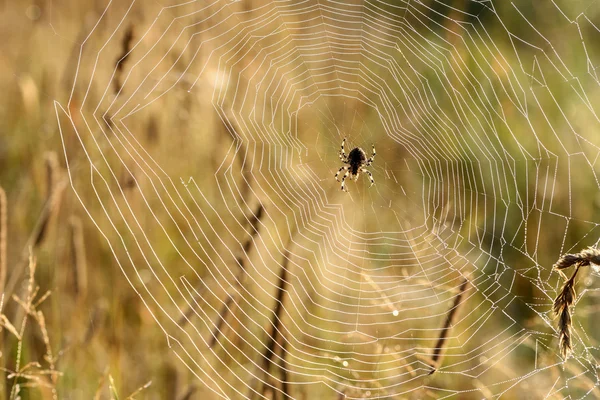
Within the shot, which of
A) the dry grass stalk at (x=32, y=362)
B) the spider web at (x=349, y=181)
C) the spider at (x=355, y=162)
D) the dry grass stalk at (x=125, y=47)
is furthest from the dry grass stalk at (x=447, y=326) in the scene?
the spider at (x=355, y=162)

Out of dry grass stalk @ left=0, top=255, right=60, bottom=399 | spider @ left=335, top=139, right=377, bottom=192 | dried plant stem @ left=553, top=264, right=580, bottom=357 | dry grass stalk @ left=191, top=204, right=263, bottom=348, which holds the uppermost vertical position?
spider @ left=335, top=139, right=377, bottom=192

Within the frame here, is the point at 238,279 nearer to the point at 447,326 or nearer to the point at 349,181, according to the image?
the point at 447,326

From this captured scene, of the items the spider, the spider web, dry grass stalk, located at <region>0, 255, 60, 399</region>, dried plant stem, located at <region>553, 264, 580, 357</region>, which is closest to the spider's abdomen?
the spider

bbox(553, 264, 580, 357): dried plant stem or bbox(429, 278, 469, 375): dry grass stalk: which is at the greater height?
bbox(553, 264, 580, 357): dried plant stem

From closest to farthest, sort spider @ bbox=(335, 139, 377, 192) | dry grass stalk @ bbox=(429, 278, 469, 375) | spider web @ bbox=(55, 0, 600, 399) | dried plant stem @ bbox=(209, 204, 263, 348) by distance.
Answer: dry grass stalk @ bbox=(429, 278, 469, 375) → dried plant stem @ bbox=(209, 204, 263, 348) → spider web @ bbox=(55, 0, 600, 399) → spider @ bbox=(335, 139, 377, 192)

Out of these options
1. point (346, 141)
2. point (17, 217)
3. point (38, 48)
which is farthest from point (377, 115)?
point (17, 217)

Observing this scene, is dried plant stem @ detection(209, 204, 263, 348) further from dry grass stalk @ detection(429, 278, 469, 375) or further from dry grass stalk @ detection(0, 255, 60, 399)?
dry grass stalk @ detection(429, 278, 469, 375)

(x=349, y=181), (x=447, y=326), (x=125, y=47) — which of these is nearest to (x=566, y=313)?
(x=447, y=326)

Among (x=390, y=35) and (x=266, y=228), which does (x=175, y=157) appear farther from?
(x=390, y=35)

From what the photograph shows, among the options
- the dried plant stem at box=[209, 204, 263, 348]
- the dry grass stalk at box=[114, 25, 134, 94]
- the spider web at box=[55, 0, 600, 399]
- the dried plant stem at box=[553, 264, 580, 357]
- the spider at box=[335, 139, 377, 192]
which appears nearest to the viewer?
the dried plant stem at box=[553, 264, 580, 357]
